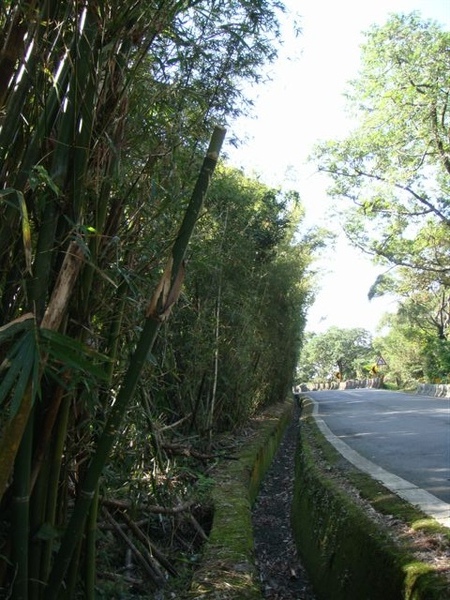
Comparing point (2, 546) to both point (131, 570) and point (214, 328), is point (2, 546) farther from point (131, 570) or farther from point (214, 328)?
point (214, 328)

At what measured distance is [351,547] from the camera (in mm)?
3166

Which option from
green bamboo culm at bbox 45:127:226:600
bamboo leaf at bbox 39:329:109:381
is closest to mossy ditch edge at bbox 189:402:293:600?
green bamboo culm at bbox 45:127:226:600

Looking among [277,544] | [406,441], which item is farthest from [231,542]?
[406,441]

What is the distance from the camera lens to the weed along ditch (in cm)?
252

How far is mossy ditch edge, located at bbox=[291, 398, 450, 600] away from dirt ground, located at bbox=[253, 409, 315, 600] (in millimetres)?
96

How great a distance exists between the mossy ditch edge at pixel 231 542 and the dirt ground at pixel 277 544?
274 mm

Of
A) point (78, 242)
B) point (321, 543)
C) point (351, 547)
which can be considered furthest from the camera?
point (321, 543)

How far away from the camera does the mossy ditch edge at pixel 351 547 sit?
7.78 feet

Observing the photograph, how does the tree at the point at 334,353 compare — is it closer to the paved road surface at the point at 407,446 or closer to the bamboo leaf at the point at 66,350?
the paved road surface at the point at 407,446

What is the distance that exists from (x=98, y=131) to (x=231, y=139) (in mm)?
2835

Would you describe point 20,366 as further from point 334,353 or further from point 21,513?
point 334,353

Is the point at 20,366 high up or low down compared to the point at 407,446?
up

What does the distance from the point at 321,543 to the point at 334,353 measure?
7512 cm

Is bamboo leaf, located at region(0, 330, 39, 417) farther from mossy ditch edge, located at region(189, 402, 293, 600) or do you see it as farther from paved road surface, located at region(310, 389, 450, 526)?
paved road surface, located at region(310, 389, 450, 526)
